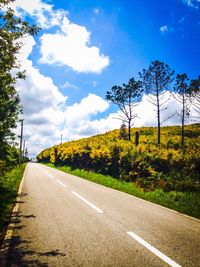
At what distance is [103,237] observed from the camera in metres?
6.03

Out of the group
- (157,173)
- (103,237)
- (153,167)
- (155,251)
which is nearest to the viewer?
(155,251)

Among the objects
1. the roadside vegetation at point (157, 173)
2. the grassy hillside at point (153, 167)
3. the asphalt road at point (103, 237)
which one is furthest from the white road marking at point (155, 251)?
the grassy hillside at point (153, 167)

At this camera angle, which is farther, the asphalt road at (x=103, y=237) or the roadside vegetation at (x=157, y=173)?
the roadside vegetation at (x=157, y=173)

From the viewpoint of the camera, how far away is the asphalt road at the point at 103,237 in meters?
4.73

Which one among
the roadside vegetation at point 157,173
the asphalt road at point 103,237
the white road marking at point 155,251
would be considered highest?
the roadside vegetation at point 157,173

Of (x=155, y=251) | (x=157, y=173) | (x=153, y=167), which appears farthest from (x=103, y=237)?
(x=153, y=167)

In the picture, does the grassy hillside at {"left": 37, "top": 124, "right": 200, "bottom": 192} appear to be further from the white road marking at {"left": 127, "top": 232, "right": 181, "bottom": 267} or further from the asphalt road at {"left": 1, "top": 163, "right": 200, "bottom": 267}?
the white road marking at {"left": 127, "top": 232, "right": 181, "bottom": 267}

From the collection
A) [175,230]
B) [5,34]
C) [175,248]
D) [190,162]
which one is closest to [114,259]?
[175,248]

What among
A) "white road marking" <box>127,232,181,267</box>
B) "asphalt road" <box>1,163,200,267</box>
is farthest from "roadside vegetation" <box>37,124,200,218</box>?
"white road marking" <box>127,232,181,267</box>

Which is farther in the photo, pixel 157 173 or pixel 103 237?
pixel 157 173

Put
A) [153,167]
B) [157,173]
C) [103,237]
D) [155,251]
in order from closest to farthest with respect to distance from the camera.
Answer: [155,251] → [103,237] → [157,173] → [153,167]

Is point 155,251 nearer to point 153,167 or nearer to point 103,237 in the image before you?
point 103,237

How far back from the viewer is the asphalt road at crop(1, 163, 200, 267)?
4.73 meters

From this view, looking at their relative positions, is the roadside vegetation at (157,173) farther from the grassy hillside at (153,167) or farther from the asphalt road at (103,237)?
the asphalt road at (103,237)
